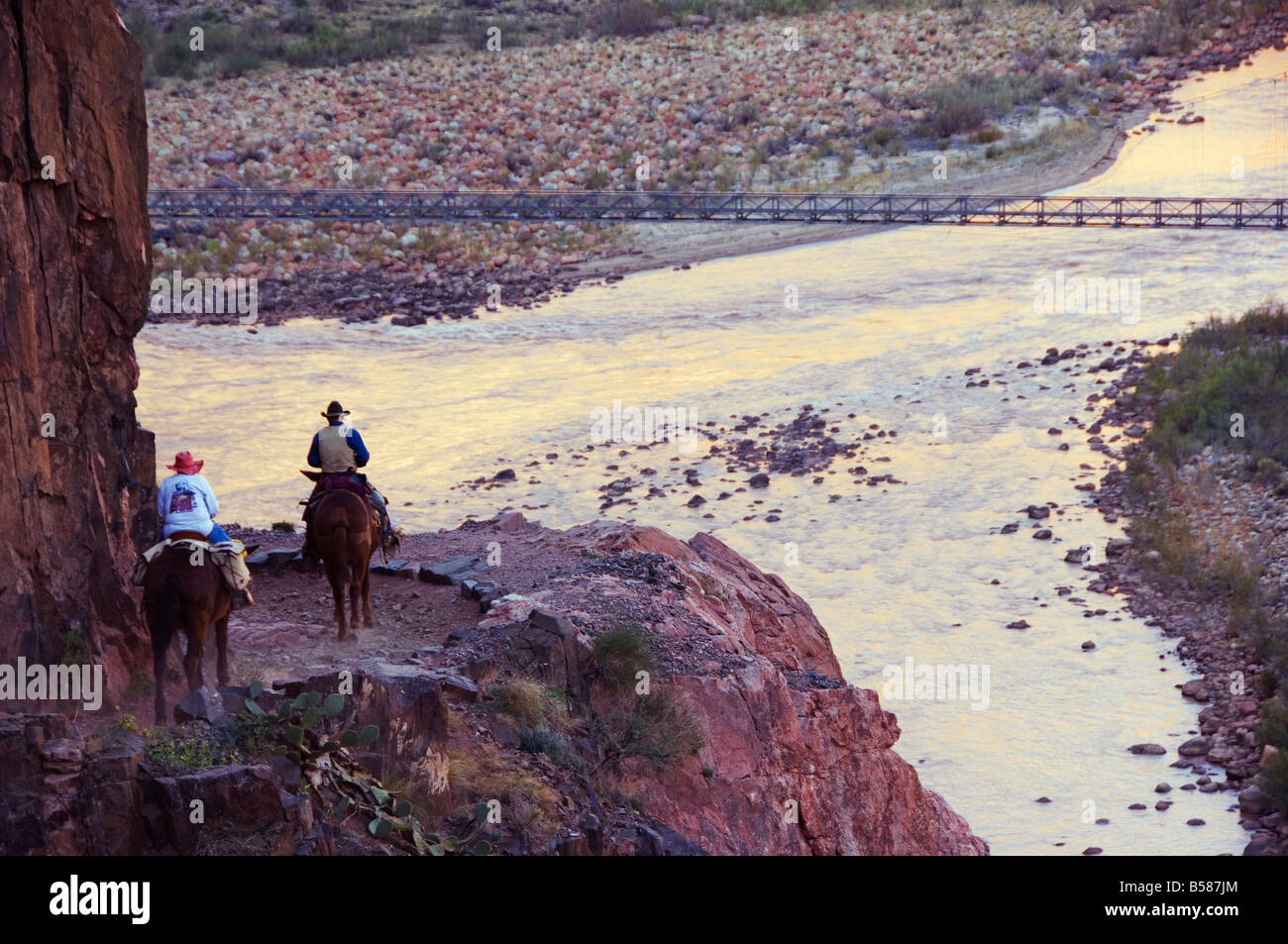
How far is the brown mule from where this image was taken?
17750 mm

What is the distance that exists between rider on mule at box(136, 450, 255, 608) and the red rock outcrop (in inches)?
174

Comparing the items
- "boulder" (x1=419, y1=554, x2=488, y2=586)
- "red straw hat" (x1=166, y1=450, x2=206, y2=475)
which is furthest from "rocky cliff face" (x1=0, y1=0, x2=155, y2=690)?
"boulder" (x1=419, y1=554, x2=488, y2=586)

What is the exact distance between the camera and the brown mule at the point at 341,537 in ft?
58.2

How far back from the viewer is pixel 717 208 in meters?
56.6

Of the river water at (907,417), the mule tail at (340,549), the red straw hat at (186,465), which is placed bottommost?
the river water at (907,417)

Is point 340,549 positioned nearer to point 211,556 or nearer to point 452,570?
point 211,556

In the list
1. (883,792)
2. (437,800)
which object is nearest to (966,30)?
(883,792)

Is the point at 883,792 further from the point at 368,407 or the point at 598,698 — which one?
the point at 368,407

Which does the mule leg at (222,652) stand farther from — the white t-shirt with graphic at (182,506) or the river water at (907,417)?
the river water at (907,417)

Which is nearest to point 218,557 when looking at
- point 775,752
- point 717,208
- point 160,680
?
point 160,680

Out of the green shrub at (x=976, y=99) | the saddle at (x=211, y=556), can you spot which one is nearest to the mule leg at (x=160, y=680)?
the saddle at (x=211, y=556)

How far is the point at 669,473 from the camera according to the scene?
4081 centimetres

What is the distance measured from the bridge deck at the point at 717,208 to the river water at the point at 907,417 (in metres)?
1.12

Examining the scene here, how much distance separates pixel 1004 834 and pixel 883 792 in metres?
6.11
